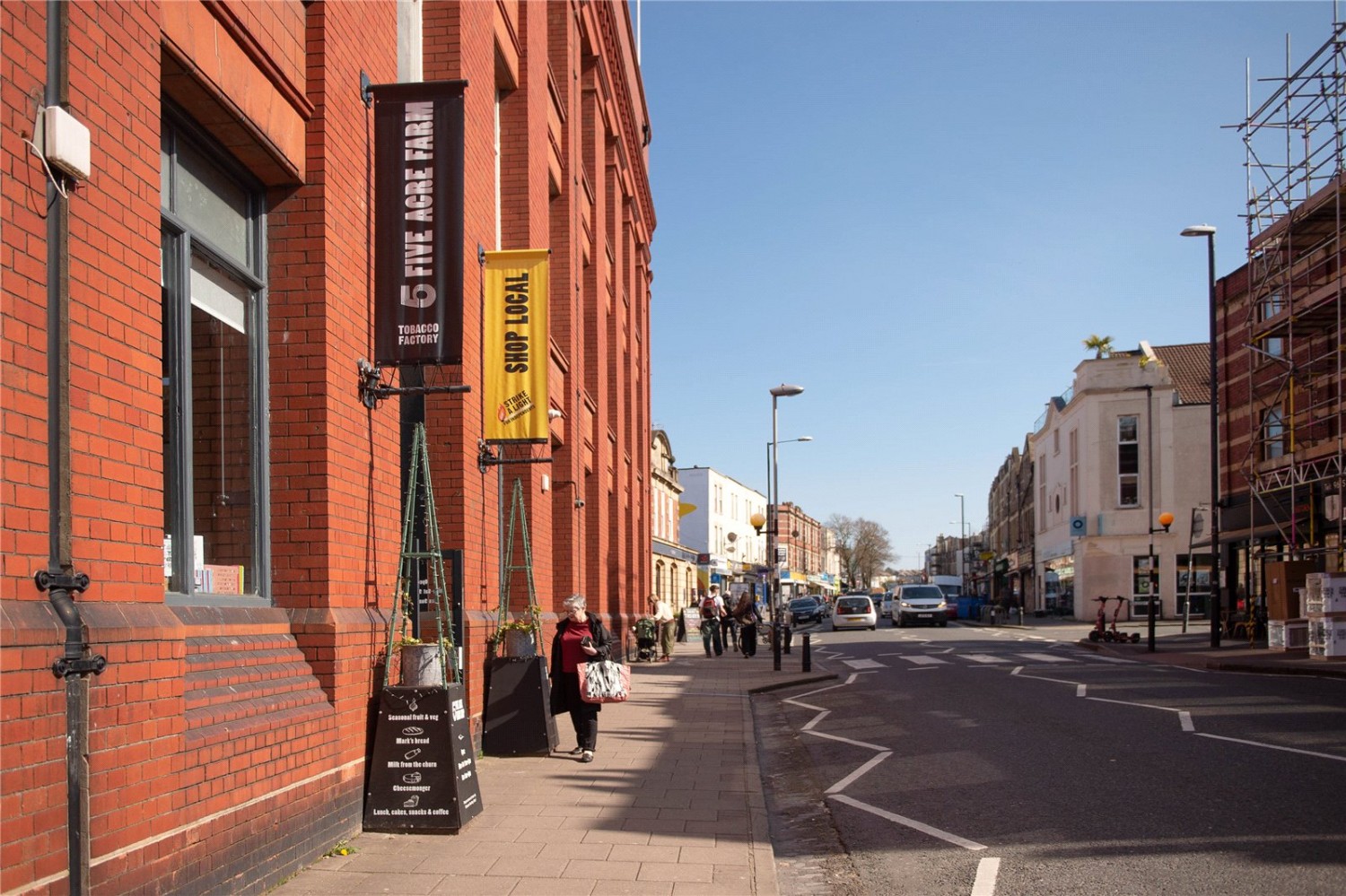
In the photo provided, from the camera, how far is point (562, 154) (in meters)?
18.8

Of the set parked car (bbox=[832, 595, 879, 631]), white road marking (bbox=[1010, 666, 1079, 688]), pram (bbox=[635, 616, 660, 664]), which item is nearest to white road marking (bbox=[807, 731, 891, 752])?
white road marking (bbox=[1010, 666, 1079, 688])

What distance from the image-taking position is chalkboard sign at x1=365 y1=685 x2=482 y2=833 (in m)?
7.38

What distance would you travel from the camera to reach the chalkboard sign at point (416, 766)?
24.2 feet

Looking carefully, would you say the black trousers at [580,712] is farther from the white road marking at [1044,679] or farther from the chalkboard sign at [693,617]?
the chalkboard sign at [693,617]

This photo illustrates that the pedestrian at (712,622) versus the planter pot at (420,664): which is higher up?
the planter pot at (420,664)

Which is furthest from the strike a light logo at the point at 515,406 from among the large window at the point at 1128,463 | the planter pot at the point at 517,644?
the large window at the point at 1128,463

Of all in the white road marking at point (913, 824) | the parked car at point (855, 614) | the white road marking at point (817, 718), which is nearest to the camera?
the white road marking at point (913, 824)

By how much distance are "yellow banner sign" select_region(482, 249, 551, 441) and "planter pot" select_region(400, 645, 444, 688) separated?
14.0 ft

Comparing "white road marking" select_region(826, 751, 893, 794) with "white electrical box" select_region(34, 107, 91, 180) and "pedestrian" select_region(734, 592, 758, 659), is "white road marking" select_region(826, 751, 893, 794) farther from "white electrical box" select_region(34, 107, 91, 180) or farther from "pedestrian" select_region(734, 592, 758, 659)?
"pedestrian" select_region(734, 592, 758, 659)

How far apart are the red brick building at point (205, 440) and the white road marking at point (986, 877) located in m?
3.67

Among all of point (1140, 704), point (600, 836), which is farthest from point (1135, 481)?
point (600, 836)

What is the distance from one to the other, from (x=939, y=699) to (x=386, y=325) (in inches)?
400

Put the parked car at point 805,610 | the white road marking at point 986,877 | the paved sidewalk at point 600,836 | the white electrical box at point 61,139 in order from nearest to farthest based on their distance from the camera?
the white electrical box at point 61,139, the white road marking at point 986,877, the paved sidewalk at point 600,836, the parked car at point 805,610

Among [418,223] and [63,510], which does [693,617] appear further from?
[63,510]
